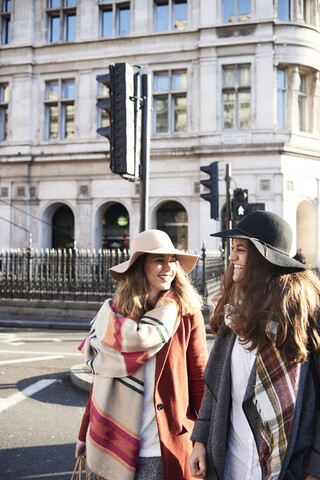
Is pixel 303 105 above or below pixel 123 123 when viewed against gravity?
above

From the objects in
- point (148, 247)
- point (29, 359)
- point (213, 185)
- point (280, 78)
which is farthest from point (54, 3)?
point (148, 247)

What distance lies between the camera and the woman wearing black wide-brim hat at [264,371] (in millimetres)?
1678

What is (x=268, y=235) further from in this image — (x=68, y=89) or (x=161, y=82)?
(x=68, y=89)

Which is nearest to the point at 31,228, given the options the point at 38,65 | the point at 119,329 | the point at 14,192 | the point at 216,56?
the point at 14,192

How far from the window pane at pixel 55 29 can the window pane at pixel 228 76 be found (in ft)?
26.7

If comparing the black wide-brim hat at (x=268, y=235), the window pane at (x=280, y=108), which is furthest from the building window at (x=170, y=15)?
the black wide-brim hat at (x=268, y=235)

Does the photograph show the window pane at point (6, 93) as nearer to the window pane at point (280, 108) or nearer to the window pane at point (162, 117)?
the window pane at point (162, 117)

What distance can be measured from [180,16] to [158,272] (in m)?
20.5

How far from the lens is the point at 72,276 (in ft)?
42.8

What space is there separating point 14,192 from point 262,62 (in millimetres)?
12512

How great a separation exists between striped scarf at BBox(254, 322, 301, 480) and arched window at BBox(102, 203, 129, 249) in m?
20.0

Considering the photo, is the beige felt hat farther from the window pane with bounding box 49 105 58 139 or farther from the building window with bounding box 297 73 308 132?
the window pane with bounding box 49 105 58 139

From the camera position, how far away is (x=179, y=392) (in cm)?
226

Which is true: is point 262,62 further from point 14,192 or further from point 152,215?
point 14,192
